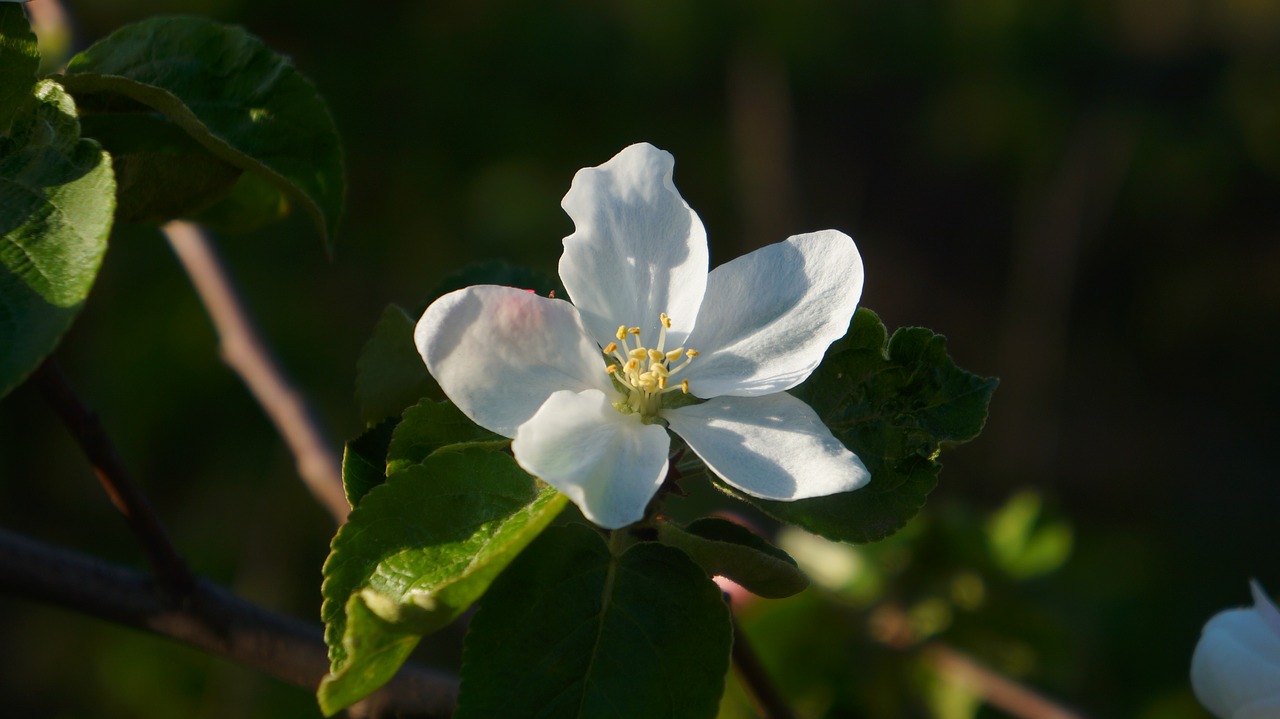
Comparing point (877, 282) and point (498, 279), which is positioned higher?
point (498, 279)

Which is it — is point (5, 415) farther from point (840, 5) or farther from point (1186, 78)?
point (1186, 78)

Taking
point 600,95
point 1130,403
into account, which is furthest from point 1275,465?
point 600,95

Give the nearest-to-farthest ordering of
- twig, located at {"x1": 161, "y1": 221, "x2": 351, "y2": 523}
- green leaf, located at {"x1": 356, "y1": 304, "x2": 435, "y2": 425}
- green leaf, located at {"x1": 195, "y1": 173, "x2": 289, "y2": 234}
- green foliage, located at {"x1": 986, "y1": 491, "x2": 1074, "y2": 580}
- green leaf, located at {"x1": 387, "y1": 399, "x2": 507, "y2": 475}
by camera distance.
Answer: green leaf, located at {"x1": 387, "y1": 399, "x2": 507, "y2": 475} → green leaf, located at {"x1": 356, "y1": 304, "x2": 435, "y2": 425} → green leaf, located at {"x1": 195, "y1": 173, "x2": 289, "y2": 234} → twig, located at {"x1": 161, "y1": 221, "x2": 351, "y2": 523} → green foliage, located at {"x1": 986, "y1": 491, "x2": 1074, "y2": 580}

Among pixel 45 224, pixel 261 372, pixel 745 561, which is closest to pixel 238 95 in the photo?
pixel 45 224

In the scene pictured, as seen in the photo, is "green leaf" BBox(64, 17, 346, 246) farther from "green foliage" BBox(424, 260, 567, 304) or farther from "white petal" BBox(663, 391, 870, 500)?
"white petal" BBox(663, 391, 870, 500)

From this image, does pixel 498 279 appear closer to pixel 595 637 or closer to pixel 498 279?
pixel 498 279

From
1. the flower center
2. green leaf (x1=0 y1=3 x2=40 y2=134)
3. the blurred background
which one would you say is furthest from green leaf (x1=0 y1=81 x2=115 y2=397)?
the blurred background

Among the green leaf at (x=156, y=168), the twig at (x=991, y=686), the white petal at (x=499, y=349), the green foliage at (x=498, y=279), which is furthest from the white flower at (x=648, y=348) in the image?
the twig at (x=991, y=686)
